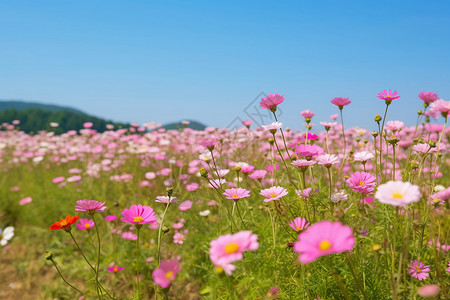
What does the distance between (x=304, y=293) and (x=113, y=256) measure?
156cm

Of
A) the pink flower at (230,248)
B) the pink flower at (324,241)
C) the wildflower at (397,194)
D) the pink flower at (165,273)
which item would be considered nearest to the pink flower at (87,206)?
the pink flower at (165,273)

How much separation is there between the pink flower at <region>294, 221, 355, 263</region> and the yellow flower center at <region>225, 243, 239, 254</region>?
0.13 metres

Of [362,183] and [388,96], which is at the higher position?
[388,96]

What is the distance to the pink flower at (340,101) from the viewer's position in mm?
1466

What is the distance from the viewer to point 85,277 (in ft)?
7.65

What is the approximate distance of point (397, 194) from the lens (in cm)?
77

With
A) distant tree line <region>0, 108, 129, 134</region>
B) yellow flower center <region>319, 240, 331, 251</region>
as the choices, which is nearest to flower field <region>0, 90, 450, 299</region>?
yellow flower center <region>319, 240, 331, 251</region>

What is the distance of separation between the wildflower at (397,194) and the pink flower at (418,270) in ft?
1.74

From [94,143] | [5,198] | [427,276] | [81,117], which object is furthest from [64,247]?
[81,117]

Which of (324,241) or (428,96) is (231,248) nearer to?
(324,241)

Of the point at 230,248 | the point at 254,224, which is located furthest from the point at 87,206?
the point at 254,224

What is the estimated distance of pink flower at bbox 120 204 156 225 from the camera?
1009 millimetres

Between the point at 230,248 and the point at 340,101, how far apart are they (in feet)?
3.53

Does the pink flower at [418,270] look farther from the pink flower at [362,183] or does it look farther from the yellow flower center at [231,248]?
the yellow flower center at [231,248]
